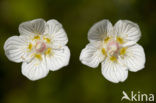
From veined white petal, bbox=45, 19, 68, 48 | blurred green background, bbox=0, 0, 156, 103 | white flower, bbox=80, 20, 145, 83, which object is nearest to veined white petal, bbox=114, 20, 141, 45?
white flower, bbox=80, 20, 145, 83

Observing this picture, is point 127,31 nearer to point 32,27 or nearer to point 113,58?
point 113,58

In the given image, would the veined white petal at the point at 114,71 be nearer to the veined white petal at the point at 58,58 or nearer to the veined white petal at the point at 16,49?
the veined white petal at the point at 58,58

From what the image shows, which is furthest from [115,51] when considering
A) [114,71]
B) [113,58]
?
[114,71]

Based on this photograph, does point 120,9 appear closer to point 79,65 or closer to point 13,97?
point 79,65

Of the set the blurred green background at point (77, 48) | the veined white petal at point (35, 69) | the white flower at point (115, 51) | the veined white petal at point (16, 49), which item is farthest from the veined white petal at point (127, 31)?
the veined white petal at point (16, 49)

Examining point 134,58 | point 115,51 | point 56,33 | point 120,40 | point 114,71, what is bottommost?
point 114,71

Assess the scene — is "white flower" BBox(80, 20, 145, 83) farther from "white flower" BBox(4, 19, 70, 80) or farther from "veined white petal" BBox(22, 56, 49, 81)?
"veined white petal" BBox(22, 56, 49, 81)

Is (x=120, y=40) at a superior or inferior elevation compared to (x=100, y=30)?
inferior

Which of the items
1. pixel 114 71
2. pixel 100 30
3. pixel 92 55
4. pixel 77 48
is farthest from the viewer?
pixel 77 48
